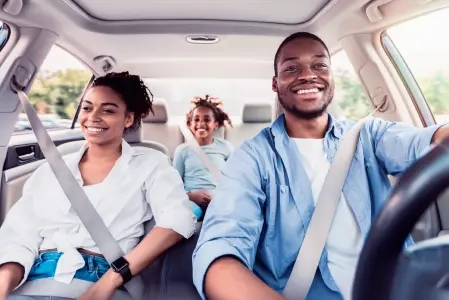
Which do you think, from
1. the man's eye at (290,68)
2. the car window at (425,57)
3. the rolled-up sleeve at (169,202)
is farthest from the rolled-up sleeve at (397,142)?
the rolled-up sleeve at (169,202)

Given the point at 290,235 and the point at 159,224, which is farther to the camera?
the point at 159,224

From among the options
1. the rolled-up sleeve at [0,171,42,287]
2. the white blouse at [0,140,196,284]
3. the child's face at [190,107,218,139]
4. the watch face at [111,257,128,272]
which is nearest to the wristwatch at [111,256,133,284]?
the watch face at [111,257,128,272]

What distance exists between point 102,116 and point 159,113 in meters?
1.67

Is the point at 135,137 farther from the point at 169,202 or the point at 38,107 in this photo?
the point at 169,202

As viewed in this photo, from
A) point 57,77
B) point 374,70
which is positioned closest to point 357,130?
point 374,70

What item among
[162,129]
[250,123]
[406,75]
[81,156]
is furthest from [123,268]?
[250,123]

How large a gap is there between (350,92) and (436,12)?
662 millimetres

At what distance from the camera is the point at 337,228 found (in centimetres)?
149

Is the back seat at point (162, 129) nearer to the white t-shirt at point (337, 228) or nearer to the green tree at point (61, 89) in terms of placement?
the green tree at point (61, 89)

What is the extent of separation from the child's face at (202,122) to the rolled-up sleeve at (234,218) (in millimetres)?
1749

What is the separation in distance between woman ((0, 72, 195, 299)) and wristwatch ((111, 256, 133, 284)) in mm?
14

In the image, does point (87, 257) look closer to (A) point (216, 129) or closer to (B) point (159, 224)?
(B) point (159, 224)

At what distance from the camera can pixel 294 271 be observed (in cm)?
139

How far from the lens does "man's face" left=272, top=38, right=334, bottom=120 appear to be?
1630 millimetres
